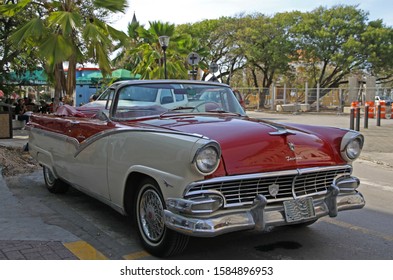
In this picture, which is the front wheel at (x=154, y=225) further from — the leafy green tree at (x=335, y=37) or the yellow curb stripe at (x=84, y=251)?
the leafy green tree at (x=335, y=37)

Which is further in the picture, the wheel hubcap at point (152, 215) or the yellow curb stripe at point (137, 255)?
the yellow curb stripe at point (137, 255)

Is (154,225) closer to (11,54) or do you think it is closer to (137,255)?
(137,255)

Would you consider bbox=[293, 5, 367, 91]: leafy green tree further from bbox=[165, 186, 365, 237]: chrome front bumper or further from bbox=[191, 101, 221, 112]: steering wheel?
bbox=[165, 186, 365, 237]: chrome front bumper

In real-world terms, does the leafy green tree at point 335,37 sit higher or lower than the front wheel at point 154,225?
higher

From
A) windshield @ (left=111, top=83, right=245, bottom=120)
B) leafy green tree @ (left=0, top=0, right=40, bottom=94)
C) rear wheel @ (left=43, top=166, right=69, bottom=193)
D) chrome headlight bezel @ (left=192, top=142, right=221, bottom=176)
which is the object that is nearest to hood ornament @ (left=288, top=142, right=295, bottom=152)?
chrome headlight bezel @ (left=192, top=142, right=221, bottom=176)

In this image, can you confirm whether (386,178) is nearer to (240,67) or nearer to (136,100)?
(136,100)

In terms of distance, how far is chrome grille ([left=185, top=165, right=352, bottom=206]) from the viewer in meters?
3.39

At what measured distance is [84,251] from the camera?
13.2 ft

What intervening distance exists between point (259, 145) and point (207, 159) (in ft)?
1.80

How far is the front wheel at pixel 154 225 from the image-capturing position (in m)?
3.70

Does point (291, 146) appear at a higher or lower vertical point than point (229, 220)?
higher

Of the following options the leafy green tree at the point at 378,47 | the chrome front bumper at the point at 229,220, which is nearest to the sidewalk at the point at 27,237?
the chrome front bumper at the point at 229,220

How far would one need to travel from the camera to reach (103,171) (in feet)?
14.7

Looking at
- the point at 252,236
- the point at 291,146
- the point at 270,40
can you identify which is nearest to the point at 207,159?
the point at 291,146
